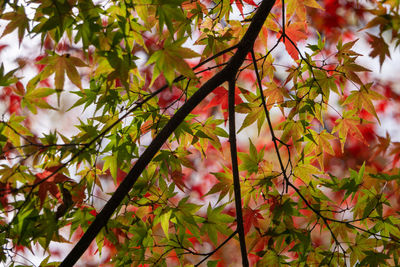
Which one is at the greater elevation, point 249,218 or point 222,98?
point 222,98

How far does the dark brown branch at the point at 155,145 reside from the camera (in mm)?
947

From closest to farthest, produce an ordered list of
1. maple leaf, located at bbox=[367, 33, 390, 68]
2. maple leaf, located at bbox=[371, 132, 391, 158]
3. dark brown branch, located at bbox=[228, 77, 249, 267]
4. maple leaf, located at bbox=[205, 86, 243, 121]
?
maple leaf, located at bbox=[367, 33, 390, 68] → maple leaf, located at bbox=[371, 132, 391, 158] → dark brown branch, located at bbox=[228, 77, 249, 267] → maple leaf, located at bbox=[205, 86, 243, 121]

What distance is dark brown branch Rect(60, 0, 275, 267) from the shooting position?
3.11 feet

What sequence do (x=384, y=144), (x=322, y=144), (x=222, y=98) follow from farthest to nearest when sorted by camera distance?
1. (x=222, y=98)
2. (x=322, y=144)
3. (x=384, y=144)

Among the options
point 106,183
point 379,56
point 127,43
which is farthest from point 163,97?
point 379,56

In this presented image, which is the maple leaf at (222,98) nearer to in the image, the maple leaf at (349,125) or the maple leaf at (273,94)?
the maple leaf at (273,94)

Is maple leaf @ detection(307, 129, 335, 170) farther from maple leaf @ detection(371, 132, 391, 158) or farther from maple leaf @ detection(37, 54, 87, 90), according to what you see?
maple leaf @ detection(37, 54, 87, 90)

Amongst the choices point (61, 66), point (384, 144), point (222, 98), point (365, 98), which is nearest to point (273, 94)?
point (222, 98)

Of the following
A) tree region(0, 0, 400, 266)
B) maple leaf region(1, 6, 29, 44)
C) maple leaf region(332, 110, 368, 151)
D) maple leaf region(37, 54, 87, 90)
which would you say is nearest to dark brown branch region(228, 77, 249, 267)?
tree region(0, 0, 400, 266)

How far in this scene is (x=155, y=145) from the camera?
1.00m

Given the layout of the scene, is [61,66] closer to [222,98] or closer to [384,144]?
[222,98]

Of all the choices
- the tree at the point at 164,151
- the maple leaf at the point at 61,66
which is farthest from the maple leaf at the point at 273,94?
the maple leaf at the point at 61,66

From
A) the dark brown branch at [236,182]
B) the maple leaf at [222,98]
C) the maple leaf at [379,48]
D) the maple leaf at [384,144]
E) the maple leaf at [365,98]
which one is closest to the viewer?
the maple leaf at [379,48]

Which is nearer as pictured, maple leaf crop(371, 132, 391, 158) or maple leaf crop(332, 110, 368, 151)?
maple leaf crop(371, 132, 391, 158)
